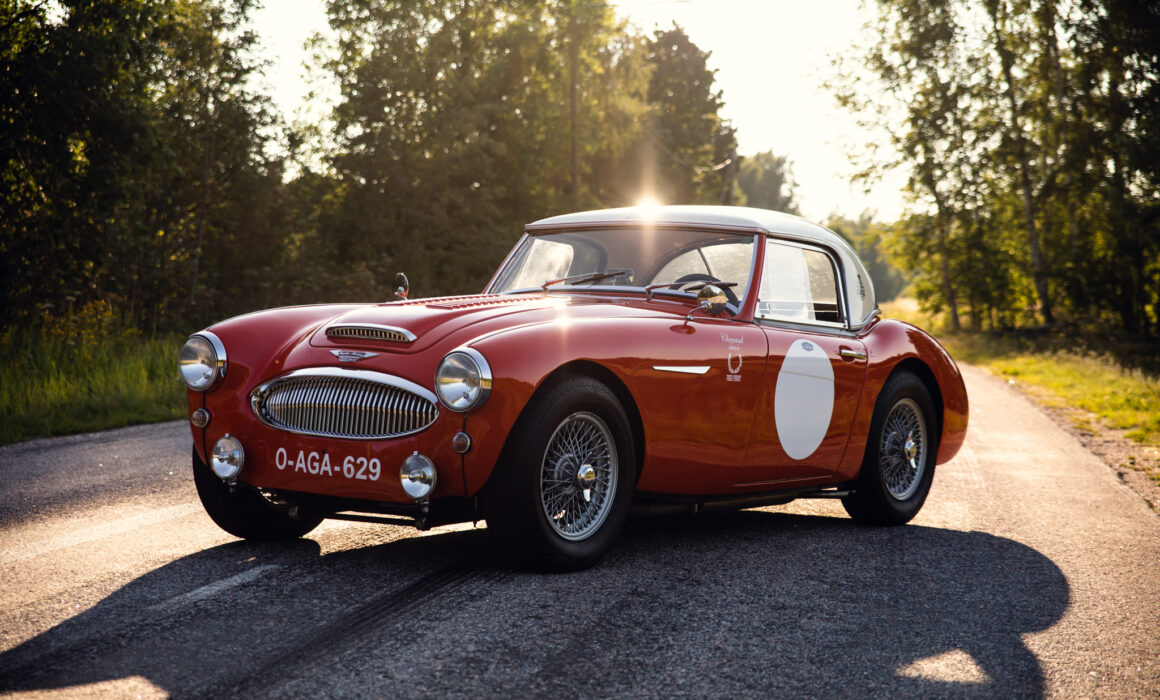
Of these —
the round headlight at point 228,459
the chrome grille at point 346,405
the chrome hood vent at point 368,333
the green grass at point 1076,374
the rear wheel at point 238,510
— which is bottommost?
the green grass at point 1076,374

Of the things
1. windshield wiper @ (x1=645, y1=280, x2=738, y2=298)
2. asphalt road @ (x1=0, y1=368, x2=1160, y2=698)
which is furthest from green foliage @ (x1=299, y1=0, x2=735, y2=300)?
asphalt road @ (x1=0, y1=368, x2=1160, y2=698)

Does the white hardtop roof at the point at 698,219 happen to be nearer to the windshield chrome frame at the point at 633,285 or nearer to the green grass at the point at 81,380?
the windshield chrome frame at the point at 633,285

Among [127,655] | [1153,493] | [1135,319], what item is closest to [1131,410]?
[1153,493]

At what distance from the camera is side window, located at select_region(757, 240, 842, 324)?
5.62 meters

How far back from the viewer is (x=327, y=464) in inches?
162

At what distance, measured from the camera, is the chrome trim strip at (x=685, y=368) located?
15.2 ft

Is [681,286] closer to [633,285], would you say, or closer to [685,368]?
[633,285]

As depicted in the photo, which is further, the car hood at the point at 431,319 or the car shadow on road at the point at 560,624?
the car hood at the point at 431,319

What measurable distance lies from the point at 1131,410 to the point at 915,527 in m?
8.58

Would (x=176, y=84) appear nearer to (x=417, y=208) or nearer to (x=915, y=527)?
(x=417, y=208)

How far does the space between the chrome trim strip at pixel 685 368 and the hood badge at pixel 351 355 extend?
1229 mm

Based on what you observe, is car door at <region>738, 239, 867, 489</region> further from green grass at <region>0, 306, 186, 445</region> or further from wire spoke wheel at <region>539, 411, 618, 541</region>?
green grass at <region>0, 306, 186, 445</region>

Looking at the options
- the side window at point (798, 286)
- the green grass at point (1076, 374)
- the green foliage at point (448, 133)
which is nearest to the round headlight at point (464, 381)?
the side window at point (798, 286)

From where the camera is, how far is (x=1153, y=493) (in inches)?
296
